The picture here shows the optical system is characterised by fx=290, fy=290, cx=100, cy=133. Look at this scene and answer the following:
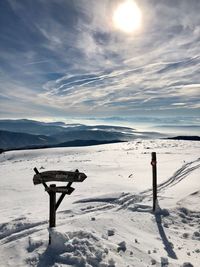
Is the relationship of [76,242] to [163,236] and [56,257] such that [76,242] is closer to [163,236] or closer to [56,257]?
[56,257]

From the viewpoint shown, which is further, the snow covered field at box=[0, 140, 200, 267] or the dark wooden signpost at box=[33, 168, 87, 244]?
the dark wooden signpost at box=[33, 168, 87, 244]

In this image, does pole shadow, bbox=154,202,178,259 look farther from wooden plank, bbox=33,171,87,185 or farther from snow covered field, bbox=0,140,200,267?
wooden plank, bbox=33,171,87,185

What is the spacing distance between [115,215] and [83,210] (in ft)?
4.80

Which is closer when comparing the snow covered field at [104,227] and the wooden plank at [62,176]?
the snow covered field at [104,227]

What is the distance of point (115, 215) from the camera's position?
10.6m

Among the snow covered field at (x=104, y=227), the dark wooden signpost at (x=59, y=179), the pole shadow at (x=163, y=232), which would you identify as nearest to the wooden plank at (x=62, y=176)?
the dark wooden signpost at (x=59, y=179)

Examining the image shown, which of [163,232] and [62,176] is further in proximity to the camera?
[163,232]

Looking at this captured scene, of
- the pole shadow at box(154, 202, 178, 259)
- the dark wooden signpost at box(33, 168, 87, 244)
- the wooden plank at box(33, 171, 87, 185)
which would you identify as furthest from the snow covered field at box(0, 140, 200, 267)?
the wooden plank at box(33, 171, 87, 185)

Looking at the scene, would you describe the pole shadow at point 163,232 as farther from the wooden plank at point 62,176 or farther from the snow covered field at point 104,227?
the wooden plank at point 62,176

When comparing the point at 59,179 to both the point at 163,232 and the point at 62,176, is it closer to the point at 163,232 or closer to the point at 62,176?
the point at 62,176

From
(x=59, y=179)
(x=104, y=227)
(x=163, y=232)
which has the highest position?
(x=59, y=179)

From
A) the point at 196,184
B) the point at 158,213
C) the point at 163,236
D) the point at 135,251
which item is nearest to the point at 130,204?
the point at 158,213

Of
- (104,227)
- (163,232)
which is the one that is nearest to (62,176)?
(104,227)

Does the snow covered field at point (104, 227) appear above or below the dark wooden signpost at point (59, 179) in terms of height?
below
